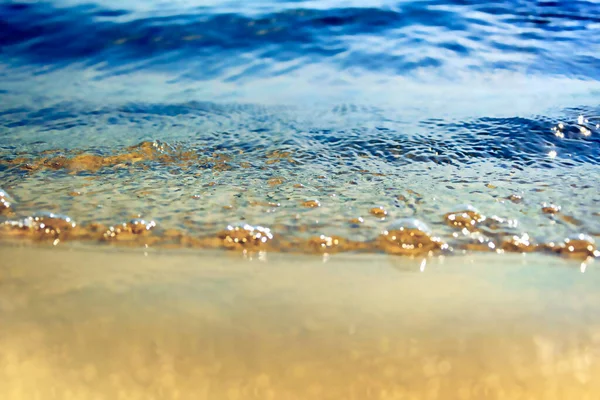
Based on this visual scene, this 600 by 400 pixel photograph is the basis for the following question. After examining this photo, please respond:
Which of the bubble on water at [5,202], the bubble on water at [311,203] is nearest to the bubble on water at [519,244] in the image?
the bubble on water at [311,203]

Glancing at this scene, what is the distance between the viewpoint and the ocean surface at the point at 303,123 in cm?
183

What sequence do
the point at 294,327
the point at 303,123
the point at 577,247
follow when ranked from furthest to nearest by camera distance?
the point at 303,123 < the point at 577,247 < the point at 294,327

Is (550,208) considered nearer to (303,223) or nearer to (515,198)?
(515,198)

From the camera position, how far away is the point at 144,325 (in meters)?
1.24

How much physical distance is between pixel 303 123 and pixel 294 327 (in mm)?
1871

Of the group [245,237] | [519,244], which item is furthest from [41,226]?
[519,244]

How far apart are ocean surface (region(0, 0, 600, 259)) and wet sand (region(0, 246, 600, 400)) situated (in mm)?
181

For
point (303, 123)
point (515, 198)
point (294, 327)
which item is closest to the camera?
point (294, 327)

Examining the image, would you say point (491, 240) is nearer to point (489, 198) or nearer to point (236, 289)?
point (489, 198)

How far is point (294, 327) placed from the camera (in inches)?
48.7

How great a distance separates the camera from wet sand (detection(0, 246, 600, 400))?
1.08 meters

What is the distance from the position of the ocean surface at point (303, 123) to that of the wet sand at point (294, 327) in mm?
181

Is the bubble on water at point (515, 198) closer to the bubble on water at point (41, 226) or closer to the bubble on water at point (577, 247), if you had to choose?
the bubble on water at point (577, 247)

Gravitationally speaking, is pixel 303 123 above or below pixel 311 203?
above
